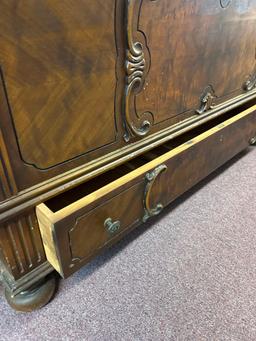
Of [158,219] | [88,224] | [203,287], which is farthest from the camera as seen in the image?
[158,219]

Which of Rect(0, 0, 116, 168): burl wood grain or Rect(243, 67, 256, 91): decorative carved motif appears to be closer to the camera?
Rect(0, 0, 116, 168): burl wood grain

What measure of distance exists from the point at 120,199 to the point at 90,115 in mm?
209

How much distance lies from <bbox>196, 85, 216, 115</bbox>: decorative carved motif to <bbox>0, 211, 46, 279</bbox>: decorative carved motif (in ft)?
2.10

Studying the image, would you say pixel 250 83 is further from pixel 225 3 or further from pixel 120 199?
pixel 120 199

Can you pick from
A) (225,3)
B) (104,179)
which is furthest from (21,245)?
(225,3)

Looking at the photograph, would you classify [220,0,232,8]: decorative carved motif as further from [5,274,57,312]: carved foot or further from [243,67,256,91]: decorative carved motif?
[5,274,57,312]: carved foot

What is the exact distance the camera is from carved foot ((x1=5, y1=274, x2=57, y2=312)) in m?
0.63

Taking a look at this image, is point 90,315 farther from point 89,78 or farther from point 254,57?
point 254,57

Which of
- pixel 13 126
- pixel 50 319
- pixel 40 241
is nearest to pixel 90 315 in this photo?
pixel 50 319

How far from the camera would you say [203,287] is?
727mm

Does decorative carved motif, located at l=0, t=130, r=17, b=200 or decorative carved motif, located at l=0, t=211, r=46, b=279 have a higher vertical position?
decorative carved motif, located at l=0, t=130, r=17, b=200

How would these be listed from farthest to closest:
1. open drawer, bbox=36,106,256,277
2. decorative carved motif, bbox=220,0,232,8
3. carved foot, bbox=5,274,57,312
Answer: decorative carved motif, bbox=220,0,232,8 < carved foot, bbox=5,274,57,312 < open drawer, bbox=36,106,256,277

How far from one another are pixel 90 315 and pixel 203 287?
0.32 m

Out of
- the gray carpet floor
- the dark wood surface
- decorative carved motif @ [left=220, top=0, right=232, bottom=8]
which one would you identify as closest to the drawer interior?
the dark wood surface
